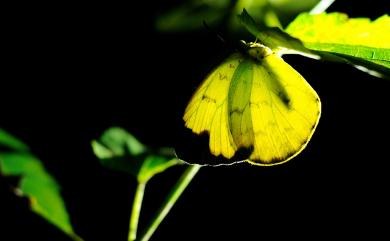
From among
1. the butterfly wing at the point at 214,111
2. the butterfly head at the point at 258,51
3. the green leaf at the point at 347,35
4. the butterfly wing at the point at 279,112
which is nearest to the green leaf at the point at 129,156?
the butterfly wing at the point at 214,111

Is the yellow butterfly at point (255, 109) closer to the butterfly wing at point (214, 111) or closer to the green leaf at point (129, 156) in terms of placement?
the butterfly wing at point (214, 111)

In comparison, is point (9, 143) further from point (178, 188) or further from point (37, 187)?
point (178, 188)

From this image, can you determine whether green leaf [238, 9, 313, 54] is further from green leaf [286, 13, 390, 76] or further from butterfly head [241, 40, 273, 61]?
butterfly head [241, 40, 273, 61]

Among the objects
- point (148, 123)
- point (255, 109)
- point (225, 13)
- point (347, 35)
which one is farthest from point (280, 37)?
point (148, 123)

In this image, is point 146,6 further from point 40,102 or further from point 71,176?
point 71,176

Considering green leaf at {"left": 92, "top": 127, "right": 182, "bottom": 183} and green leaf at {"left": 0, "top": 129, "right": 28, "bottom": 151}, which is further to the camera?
green leaf at {"left": 0, "top": 129, "right": 28, "bottom": 151}

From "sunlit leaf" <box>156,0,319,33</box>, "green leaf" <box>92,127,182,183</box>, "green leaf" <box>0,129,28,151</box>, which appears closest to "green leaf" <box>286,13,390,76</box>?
"sunlit leaf" <box>156,0,319,33</box>
